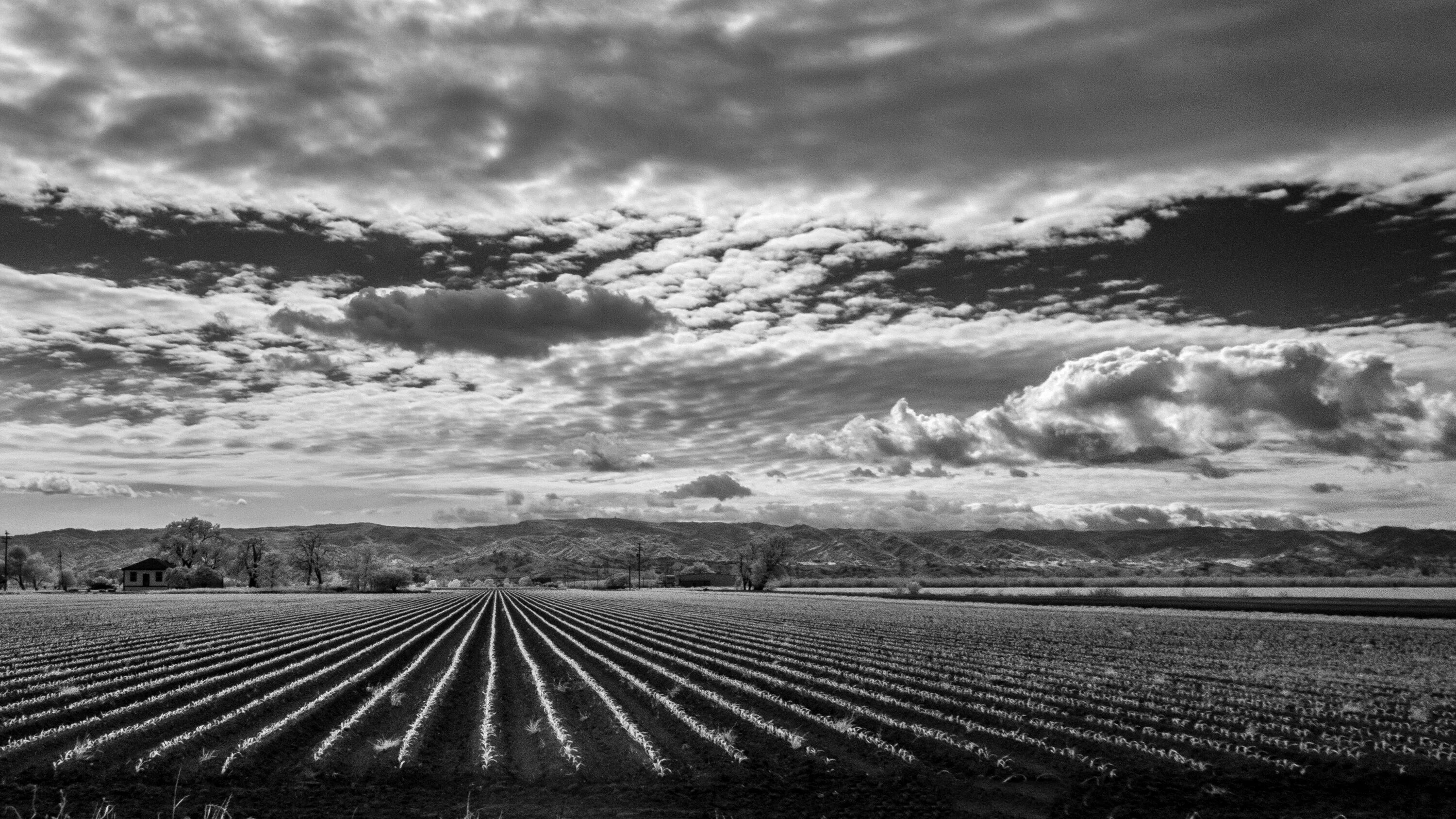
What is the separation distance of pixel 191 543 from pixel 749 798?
675ft

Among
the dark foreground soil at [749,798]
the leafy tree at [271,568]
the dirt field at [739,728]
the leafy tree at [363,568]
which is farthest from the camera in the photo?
the leafy tree at [271,568]

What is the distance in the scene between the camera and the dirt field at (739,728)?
15.3m

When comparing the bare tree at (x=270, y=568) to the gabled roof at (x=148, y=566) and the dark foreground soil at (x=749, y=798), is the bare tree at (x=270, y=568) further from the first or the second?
the dark foreground soil at (x=749, y=798)

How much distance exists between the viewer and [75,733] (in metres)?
19.7

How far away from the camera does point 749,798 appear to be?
1521 cm

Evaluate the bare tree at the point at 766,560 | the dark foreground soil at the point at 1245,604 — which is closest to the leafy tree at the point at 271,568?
the bare tree at the point at 766,560

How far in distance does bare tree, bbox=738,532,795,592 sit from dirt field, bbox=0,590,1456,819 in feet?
396

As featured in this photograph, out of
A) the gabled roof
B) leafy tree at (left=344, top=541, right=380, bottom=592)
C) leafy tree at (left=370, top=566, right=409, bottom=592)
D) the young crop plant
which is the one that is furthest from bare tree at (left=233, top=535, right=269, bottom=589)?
the young crop plant

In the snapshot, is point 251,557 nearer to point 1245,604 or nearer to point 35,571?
point 35,571

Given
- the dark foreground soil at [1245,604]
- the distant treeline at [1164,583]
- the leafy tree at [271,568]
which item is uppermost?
the leafy tree at [271,568]

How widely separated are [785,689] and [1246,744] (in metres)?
11.7

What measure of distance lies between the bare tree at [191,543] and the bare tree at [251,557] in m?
3.94

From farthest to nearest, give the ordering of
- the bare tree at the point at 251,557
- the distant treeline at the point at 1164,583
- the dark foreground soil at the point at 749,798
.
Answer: the bare tree at the point at 251,557, the distant treeline at the point at 1164,583, the dark foreground soil at the point at 749,798

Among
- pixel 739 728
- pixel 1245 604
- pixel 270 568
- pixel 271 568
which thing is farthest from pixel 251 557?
pixel 739 728
